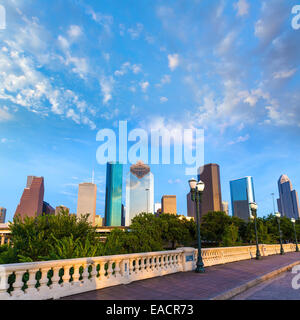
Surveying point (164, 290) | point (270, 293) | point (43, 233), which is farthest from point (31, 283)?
point (270, 293)

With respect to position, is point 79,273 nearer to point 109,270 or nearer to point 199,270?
point 109,270

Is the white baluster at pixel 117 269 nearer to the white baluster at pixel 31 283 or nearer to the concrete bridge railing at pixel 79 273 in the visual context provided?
the concrete bridge railing at pixel 79 273

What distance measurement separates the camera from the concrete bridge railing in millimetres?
5516

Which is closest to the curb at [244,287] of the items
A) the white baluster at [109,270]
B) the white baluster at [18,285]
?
the white baluster at [109,270]

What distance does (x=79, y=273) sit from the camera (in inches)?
286

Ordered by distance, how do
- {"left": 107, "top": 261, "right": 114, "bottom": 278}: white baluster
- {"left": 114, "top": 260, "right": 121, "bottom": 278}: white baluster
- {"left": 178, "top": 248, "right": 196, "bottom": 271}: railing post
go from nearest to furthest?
1. {"left": 107, "top": 261, "right": 114, "bottom": 278}: white baluster
2. {"left": 114, "top": 260, "right": 121, "bottom": 278}: white baluster
3. {"left": 178, "top": 248, "right": 196, "bottom": 271}: railing post

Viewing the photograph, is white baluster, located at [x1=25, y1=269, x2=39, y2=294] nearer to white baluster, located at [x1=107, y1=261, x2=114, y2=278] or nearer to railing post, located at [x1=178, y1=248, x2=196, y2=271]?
white baluster, located at [x1=107, y1=261, x2=114, y2=278]

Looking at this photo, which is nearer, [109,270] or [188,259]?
[109,270]

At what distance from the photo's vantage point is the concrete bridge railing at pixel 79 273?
5.52m

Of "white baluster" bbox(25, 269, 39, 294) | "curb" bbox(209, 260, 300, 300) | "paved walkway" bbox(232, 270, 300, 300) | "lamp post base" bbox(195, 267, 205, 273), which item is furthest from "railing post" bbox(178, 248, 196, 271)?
"white baluster" bbox(25, 269, 39, 294)

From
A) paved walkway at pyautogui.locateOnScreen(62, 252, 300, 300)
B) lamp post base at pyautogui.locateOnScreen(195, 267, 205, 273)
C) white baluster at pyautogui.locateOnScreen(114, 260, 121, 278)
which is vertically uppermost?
white baluster at pyautogui.locateOnScreen(114, 260, 121, 278)

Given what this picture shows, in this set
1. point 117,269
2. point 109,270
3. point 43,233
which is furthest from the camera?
point 43,233
